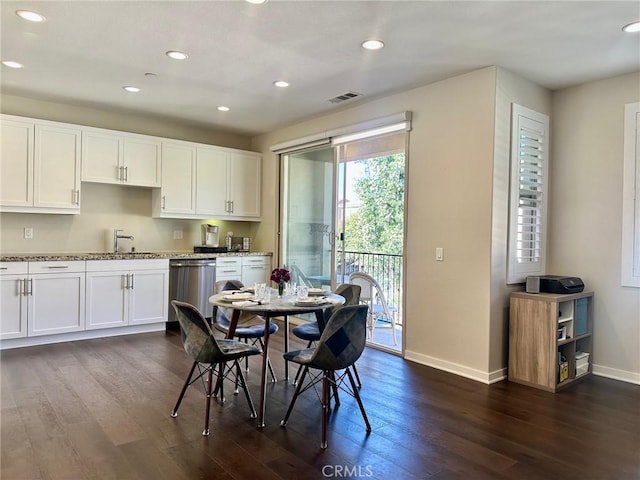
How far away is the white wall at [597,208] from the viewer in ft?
12.6

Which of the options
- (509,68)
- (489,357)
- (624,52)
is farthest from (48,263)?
(624,52)

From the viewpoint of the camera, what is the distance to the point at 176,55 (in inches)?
140

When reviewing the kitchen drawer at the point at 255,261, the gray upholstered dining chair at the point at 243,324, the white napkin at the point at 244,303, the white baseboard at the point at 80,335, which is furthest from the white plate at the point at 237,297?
the kitchen drawer at the point at 255,261

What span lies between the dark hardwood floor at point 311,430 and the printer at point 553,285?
808 millimetres

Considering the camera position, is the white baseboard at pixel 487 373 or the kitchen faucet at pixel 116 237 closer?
the white baseboard at pixel 487 373

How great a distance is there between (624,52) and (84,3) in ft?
12.6

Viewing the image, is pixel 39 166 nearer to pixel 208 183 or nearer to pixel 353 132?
pixel 208 183

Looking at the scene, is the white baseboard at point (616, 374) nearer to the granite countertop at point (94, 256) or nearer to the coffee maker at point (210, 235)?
the granite countertop at point (94, 256)

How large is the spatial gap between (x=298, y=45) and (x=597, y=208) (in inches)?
118

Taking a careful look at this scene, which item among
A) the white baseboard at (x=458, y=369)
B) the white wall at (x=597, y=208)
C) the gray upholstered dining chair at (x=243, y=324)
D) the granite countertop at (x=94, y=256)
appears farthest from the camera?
the granite countertop at (x=94, y=256)

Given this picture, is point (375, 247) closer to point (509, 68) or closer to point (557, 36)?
point (509, 68)

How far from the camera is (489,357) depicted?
371 cm

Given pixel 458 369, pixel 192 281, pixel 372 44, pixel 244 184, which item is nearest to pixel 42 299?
pixel 192 281

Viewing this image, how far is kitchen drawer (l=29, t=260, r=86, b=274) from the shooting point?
4.48m
